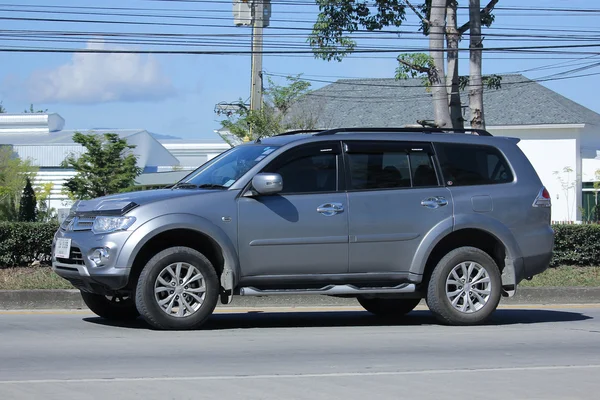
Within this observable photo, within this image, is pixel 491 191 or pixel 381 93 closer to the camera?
pixel 491 191

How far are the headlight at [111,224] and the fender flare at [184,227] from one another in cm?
11

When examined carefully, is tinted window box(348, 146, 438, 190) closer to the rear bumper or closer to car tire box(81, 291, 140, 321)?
the rear bumper

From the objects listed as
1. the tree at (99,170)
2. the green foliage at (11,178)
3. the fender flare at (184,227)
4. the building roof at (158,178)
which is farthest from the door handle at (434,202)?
the building roof at (158,178)

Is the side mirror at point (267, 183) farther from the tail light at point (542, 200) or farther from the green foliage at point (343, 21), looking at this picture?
the green foliage at point (343, 21)

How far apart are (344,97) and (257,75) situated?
18.9 m

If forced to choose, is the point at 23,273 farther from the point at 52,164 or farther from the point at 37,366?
the point at 52,164

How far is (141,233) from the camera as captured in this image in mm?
8914

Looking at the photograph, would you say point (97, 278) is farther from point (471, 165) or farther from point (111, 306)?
point (471, 165)

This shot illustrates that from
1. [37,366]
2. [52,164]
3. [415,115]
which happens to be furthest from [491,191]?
[52,164]

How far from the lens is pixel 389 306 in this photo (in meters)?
11.2

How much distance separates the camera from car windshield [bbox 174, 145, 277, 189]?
962 centimetres

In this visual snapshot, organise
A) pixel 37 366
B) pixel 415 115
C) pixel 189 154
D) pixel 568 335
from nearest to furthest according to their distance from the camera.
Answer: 1. pixel 37 366
2. pixel 568 335
3. pixel 415 115
4. pixel 189 154

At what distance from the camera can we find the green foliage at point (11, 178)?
33.1 meters

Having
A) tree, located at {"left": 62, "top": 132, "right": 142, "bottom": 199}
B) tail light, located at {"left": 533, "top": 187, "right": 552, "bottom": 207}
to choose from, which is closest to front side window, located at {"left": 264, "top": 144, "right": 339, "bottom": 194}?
tail light, located at {"left": 533, "top": 187, "right": 552, "bottom": 207}
